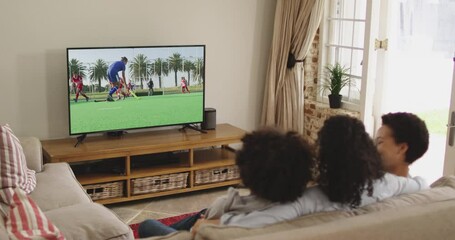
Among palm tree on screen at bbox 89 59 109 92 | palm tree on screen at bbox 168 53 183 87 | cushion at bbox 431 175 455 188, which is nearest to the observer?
cushion at bbox 431 175 455 188

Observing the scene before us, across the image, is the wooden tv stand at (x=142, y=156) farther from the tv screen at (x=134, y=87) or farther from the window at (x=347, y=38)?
the window at (x=347, y=38)

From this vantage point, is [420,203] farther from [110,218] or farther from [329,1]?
[329,1]

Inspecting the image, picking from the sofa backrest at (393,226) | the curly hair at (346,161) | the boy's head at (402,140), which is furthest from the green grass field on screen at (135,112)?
the sofa backrest at (393,226)

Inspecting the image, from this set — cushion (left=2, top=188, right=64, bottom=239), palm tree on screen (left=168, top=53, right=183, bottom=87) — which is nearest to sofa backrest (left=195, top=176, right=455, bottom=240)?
cushion (left=2, top=188, right=64, bottom=239)

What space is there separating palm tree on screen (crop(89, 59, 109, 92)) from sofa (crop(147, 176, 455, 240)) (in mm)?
2868

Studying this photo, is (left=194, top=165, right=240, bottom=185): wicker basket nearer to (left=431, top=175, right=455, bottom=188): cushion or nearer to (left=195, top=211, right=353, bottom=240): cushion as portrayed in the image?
(left=431, top=175, right=455, bottom=188): cushion

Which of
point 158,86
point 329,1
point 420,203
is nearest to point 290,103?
point 329,1

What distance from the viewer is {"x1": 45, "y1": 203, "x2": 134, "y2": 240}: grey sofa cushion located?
9.20 ft

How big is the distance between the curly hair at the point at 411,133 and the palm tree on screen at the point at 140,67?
2652mm

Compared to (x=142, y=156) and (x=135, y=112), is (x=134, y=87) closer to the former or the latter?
(x=135, y=112)

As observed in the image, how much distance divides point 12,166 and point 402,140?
2226mm

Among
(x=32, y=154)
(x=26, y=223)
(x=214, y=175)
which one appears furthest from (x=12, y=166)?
(x=214, y=175)

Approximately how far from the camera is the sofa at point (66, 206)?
283cm

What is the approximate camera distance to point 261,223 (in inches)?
72.2
